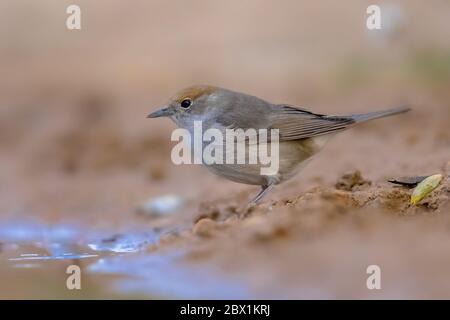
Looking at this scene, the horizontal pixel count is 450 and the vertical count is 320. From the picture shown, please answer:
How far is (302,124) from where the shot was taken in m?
7.84

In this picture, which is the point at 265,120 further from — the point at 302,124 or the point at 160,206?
the point at 160,206

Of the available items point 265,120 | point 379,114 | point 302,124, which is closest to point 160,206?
point 265,120

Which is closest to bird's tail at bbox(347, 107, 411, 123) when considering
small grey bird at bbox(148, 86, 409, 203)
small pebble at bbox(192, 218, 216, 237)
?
small grey bird at bbox(148, 86, 409, 203)

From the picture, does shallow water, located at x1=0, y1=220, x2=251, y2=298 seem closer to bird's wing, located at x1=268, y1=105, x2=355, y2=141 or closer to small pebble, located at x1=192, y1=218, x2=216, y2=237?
small pebble, located at x1=192, y1=218, x2=216, y2=237

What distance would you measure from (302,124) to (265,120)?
338mm

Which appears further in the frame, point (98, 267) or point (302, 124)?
point (302, 124)

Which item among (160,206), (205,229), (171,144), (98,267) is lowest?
(98,267)

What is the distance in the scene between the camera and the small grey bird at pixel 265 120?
7.72 m

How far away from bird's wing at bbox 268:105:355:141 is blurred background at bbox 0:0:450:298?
1.71ft

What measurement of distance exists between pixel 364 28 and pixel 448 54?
8.10ft

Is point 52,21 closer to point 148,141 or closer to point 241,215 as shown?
point 148,141

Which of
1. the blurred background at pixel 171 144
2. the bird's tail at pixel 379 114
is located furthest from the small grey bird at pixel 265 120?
the blurred background at pixel 171 144

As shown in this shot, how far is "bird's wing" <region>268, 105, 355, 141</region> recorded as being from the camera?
7.76 meters

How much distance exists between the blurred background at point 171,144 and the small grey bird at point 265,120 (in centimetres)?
32
